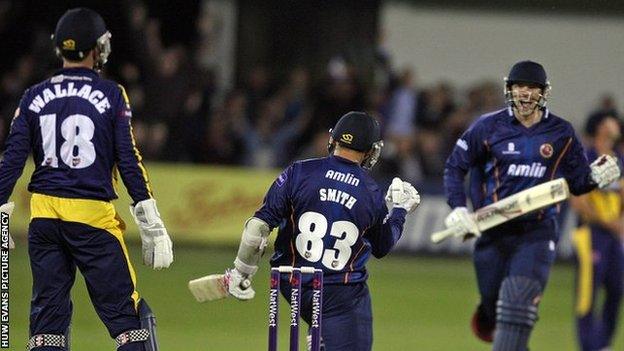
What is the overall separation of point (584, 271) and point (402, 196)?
3.82 m

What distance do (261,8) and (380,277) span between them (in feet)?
23.4

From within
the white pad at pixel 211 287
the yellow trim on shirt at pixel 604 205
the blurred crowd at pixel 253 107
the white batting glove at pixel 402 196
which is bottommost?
the white pad at pixel 211 287

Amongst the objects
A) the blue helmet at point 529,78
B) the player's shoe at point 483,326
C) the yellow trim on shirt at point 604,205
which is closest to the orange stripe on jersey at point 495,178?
the blue helmet at point 529,78

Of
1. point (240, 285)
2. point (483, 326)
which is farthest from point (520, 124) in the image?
point (240, 285)

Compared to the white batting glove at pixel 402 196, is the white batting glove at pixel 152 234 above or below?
below

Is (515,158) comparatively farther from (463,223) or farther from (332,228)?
(332,228)

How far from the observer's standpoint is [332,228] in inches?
318

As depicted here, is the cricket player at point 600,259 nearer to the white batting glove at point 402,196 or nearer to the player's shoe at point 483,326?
the player's shoe at point 483,326

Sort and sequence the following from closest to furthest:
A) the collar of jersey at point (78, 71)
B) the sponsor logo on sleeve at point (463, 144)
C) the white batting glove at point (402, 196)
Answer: the collar of jersey at point (78, 71) < the white batting glove at point (402, 196) < the sponsor logo on sleeve at point (463, 144)

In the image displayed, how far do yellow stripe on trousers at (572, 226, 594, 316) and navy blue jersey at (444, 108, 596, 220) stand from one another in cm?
196

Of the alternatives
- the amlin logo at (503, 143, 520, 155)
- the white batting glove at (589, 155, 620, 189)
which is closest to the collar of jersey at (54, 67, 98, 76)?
the amlin logo at (503, 143, 520, 155)

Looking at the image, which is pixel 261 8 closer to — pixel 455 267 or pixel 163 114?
pixel 163 114

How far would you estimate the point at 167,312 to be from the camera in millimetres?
13898

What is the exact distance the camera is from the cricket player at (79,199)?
819 centimetres
